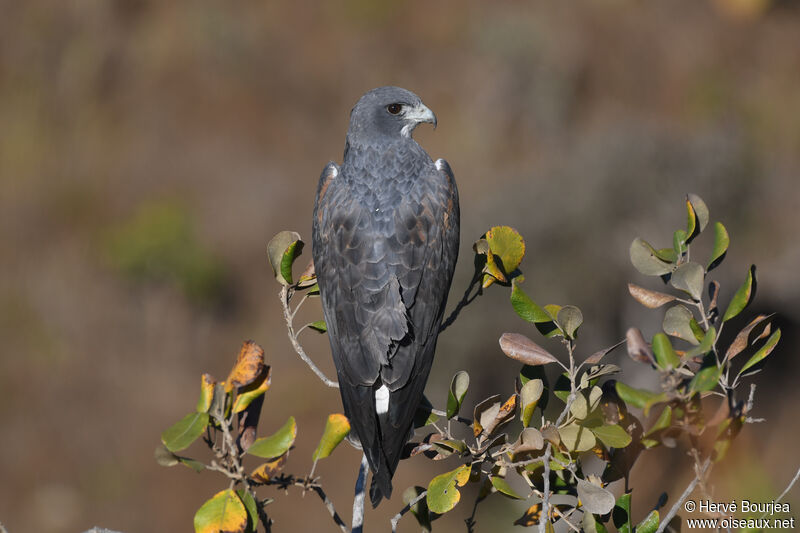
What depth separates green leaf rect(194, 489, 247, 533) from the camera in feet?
7.87

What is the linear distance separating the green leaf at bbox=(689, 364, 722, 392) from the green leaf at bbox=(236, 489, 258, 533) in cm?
145

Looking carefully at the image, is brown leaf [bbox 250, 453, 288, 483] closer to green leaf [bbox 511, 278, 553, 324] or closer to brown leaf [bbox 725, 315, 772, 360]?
green leaf [bbox 511, 278, 553, 324]

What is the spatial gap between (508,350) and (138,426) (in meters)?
11.0

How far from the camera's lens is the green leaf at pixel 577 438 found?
2.59 meters

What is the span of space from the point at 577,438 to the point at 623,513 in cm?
35

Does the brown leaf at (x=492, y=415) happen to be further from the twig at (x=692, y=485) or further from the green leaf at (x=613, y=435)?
the twig at (x=692, y=485)

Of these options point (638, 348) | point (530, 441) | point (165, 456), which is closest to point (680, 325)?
point (638, 348)

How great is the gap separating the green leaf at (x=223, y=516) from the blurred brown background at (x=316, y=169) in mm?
7355

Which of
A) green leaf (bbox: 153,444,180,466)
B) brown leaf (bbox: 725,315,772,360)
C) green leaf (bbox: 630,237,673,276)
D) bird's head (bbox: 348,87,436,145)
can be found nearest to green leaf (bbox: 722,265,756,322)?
brown leaf (bbox: 725,315,772,360)

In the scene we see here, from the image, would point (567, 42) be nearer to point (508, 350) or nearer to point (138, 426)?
point (138, 426)

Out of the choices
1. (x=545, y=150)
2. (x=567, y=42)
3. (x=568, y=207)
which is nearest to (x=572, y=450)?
(x=568, y=207)

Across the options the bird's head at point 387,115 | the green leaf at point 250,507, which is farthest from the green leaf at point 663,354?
the bird's head at point 387,115

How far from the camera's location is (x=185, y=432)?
2.42m

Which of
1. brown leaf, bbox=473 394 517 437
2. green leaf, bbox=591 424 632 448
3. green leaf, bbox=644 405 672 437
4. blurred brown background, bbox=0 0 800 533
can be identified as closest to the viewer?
green leaf, bbox=644 405 672 437
